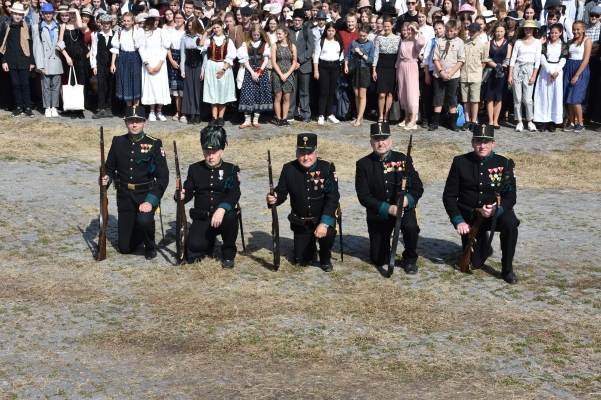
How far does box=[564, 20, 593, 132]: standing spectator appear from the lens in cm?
1703

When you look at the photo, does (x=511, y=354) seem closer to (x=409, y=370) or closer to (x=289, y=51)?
(x=409, y=370)

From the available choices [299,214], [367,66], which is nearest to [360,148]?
[367,66]

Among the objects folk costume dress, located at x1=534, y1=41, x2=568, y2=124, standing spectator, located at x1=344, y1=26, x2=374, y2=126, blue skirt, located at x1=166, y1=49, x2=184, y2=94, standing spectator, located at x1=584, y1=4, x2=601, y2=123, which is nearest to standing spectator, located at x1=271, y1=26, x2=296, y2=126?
standing spectator, located at x1=344, y1=26, x2=374, y2=126

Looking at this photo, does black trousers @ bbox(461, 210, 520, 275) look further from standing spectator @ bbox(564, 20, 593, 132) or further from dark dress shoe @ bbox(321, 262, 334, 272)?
standing spectator @ bbox(564, 20, 593, 132)

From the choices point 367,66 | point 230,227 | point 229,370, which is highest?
point 367,66

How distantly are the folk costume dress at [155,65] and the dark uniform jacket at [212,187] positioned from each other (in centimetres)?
796

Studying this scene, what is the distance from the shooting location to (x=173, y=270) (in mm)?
9961

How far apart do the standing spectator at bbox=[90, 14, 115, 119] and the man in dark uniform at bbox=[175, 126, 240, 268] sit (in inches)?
327

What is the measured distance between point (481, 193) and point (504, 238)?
545mm

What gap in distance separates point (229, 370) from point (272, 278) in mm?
2377

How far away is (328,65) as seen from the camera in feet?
57.9

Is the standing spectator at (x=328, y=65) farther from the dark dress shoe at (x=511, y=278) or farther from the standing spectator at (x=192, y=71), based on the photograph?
the dark dress shoe at (x=511, y=278)

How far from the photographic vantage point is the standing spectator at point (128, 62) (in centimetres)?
1750

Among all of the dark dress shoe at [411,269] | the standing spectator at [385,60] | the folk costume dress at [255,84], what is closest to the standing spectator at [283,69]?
the folk costume dress at [255,84]
